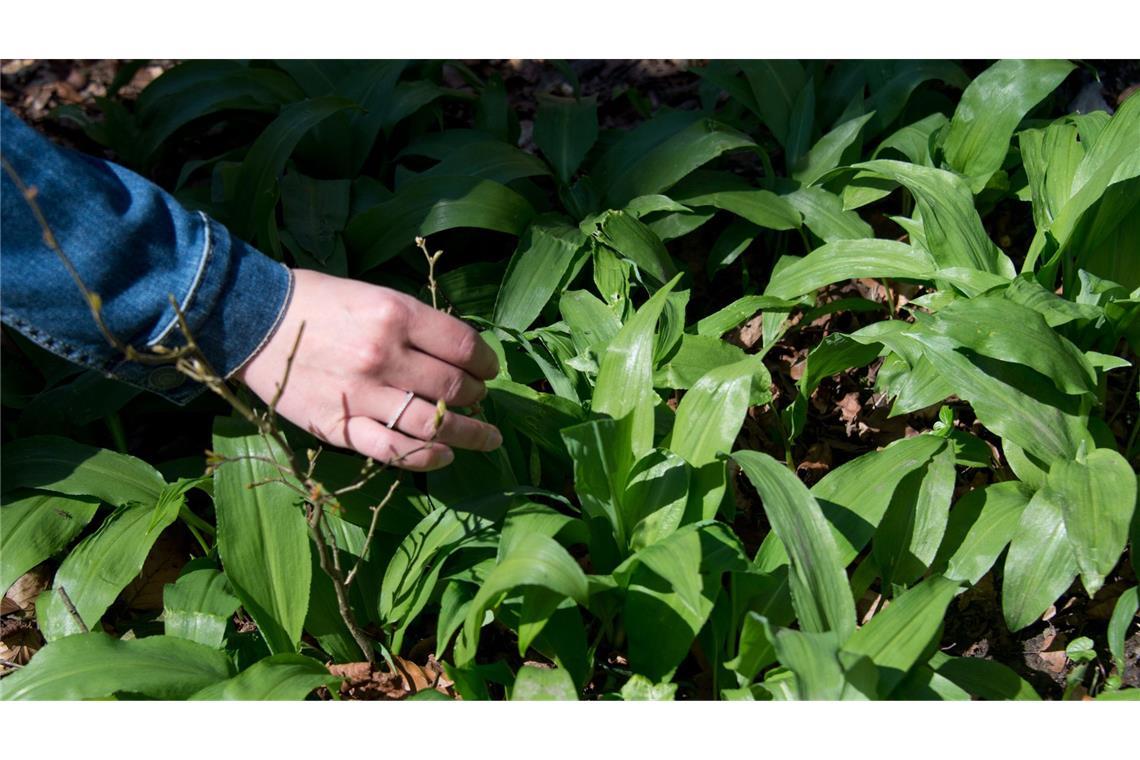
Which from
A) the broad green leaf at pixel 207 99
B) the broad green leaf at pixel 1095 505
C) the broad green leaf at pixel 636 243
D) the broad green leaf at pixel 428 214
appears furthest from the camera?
the broad green leaf at pixel 207 99

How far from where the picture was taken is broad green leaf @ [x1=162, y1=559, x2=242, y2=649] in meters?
2.09

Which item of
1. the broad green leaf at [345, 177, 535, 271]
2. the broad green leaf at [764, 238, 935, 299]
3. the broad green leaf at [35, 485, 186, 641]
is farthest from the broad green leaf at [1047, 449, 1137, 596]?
the broad green leaf at [35, 485, 186, 641]

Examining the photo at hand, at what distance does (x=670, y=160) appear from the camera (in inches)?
113

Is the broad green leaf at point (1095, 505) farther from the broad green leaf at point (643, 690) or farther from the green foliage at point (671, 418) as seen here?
the broad green leaf at point (643, 690)

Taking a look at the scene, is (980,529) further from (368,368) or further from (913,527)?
(368,368)

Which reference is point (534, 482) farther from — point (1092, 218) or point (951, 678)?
point (1092, 218)

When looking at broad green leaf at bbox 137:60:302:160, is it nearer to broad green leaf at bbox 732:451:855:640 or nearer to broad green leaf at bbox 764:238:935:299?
broad green leaf at bbox 764:238:935:299

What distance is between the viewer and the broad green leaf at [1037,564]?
202 cm

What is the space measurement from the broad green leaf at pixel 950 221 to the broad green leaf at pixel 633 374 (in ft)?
2.21

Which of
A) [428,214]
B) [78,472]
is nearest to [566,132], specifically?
[428,214]

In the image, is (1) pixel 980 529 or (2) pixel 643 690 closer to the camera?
(2) pixel 643 690

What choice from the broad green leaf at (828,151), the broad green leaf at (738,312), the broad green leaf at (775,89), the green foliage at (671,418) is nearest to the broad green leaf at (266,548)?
the green foliage at (671,418)

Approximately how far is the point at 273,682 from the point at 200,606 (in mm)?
312

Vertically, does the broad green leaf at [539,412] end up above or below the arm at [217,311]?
below
